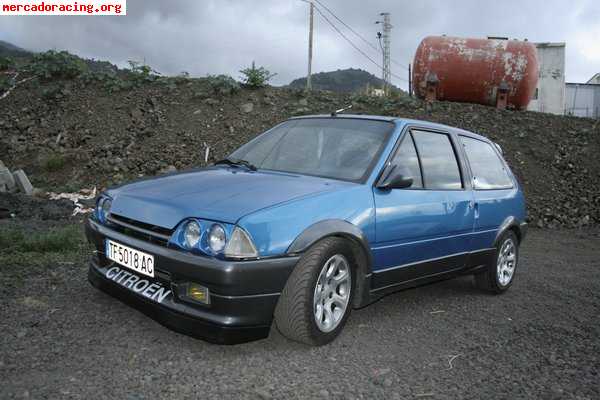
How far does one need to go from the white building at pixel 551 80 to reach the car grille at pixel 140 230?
1968cm

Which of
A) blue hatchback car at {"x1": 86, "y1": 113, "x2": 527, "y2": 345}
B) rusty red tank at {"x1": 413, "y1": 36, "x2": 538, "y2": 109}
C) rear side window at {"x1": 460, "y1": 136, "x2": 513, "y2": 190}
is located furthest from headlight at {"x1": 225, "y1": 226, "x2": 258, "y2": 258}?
A: rusty red tank at {"x1": 413, "y1": 36, "x2": 538, "y2": 109}

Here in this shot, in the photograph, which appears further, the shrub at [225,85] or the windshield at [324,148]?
the shrub at [225,85]

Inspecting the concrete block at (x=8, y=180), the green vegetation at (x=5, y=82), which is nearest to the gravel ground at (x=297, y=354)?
the concrete block at (x=8, y=180)

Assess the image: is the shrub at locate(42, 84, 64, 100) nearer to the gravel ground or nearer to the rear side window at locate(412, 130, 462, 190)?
the gravel ground

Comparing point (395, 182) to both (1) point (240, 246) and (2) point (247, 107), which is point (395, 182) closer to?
(1) point (240, 246)

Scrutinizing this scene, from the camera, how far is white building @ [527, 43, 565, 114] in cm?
1977

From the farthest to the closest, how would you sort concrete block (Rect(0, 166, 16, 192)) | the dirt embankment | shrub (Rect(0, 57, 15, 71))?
shrub (Rect(0, 57, 15, 71))
the dirt embankment
concrete block (Rect(0, 166, 16, 192))

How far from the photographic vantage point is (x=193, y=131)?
39.3 feet

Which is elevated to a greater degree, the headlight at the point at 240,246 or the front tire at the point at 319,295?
the headlight at the point at 240,246

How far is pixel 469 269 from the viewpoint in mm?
4602

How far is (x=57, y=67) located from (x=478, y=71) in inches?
446

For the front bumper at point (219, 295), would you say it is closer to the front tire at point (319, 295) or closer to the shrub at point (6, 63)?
the front tire at point (319, 295)

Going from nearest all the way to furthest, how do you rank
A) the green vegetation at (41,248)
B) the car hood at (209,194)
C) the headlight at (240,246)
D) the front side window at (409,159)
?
1. the headlight at (240,246)
2. the car hood at (209,194)
3. the front side window at (409,159)
4. the green vegetation at (41,248)

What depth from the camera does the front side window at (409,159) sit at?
3843mm
